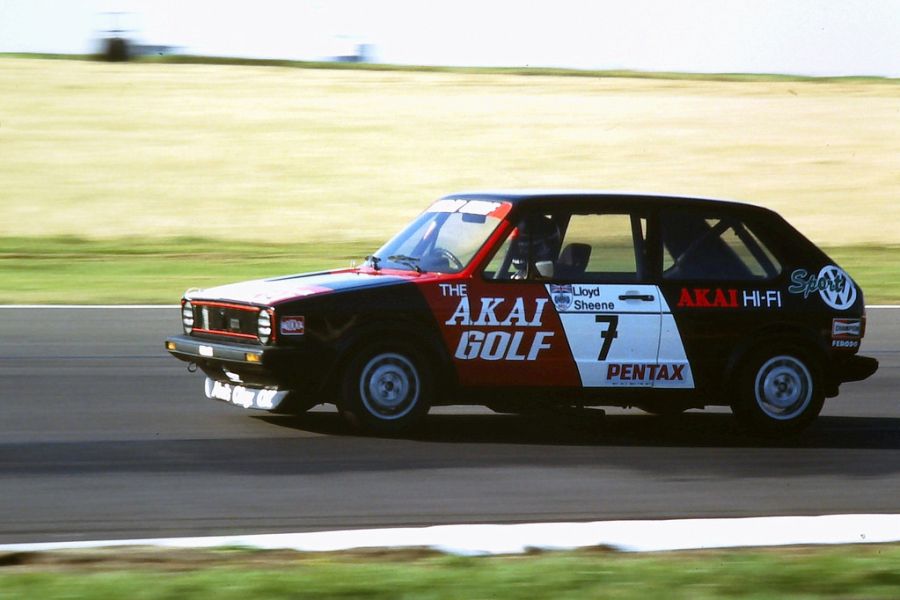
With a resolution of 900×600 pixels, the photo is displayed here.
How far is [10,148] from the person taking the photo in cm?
3203

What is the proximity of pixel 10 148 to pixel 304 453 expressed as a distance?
25555 millimetres

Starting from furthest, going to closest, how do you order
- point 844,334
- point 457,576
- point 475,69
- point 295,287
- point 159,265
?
point 475,69, point 159,265, point 844,334, point 295,287, point 457,576

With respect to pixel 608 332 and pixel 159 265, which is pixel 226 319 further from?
pixel 159 265

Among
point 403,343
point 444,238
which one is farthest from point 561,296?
point 403,343

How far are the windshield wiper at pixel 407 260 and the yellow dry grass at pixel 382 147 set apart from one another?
14.7 m

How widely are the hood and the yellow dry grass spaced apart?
14.7 metres

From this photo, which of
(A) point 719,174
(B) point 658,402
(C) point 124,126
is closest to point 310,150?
(C) point 124,126

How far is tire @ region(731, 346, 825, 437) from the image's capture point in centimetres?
943

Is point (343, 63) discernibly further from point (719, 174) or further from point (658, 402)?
point (658, 402)

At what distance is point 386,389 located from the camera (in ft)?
29.3

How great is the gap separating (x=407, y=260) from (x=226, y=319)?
1205 millimetres

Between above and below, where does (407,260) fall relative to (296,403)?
above

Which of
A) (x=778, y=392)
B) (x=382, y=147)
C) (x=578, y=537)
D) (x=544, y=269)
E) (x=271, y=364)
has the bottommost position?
(x=578, y=537)

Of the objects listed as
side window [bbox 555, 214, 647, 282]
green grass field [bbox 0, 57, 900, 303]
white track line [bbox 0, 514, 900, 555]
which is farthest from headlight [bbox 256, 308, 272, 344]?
green grass field [bbox 0, 57, 900, 303]
